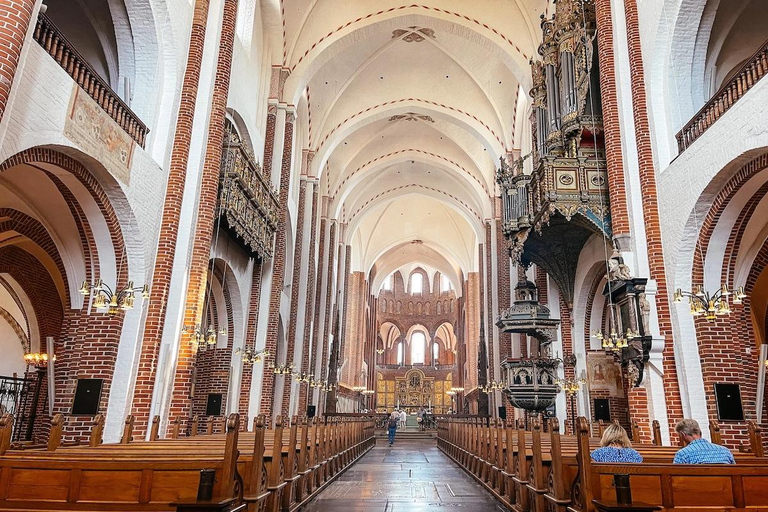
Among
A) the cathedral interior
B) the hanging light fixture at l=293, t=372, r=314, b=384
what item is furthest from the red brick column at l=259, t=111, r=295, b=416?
the hanging light fixture at l=293, t=372, r=314, b=384

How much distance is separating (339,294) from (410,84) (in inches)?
516

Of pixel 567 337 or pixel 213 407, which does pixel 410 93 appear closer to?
pixel 567 337

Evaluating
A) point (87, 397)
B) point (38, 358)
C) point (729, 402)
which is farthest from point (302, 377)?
point (729, 402)

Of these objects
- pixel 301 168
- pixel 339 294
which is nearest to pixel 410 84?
pixel 301 168

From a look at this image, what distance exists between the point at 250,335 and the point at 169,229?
600cm

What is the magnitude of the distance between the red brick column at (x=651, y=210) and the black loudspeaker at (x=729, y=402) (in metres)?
0.54

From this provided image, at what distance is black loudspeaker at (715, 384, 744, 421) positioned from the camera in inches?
322

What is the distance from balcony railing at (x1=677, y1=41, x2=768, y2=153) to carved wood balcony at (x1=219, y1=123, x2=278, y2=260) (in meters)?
8.41

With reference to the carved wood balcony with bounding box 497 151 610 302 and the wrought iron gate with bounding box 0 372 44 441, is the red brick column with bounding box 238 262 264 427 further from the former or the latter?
the carved wood balcony with bounding box 497 151 610 302

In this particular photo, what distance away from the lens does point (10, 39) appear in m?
5.20

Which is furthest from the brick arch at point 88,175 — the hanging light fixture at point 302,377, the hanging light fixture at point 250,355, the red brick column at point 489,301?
the red brick column at point 489,301

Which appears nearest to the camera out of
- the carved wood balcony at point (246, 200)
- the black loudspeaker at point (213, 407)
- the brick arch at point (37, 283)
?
the carved wood balcony at point (246, 200)

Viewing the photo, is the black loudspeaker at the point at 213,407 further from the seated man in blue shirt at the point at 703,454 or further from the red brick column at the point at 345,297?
the red brick column at the point at 345,297

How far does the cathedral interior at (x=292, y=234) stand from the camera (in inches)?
252
